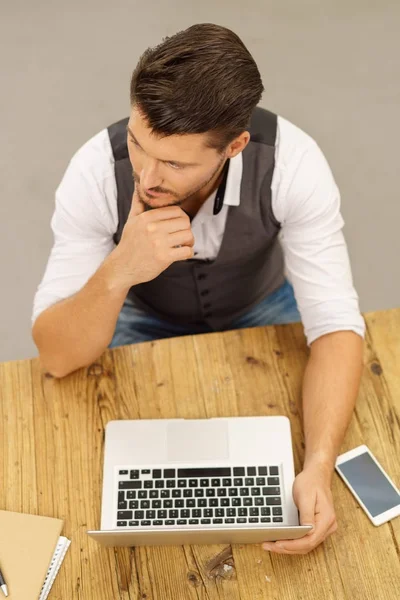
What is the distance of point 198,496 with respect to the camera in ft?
4.34

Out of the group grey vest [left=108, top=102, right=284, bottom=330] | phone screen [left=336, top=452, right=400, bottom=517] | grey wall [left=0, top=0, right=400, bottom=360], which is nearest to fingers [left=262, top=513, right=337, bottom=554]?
phone screen [left=336, top=452, right=400, bottom=517]

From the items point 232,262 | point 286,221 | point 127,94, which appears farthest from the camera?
point 127,94

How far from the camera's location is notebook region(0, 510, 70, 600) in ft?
4.07

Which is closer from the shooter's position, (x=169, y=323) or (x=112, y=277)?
(x=112, y=277)

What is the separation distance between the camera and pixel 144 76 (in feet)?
4.17

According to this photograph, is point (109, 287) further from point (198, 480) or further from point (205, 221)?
point (198, 480)

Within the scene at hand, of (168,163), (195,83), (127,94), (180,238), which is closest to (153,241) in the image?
(180,238)

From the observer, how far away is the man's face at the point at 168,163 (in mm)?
1317

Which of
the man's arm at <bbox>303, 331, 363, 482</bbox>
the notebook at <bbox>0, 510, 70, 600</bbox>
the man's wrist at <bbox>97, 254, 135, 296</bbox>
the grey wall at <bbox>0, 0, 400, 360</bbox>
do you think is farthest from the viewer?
the grey wall at <bbox>0, 0, 400, 360</bbox>

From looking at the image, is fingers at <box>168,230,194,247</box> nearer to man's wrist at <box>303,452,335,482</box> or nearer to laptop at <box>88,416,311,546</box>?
laptop at <box>88,416,311,546</box>

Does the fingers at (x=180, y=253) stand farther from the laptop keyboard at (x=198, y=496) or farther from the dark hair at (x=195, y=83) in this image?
the laptop keyboard at (x=198, y=496)

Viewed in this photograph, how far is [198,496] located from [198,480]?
3 cm

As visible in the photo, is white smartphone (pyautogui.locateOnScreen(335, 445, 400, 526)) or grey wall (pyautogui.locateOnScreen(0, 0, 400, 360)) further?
grey wall (pyautogui.locateOnScreen(0, 0, 400, 360))

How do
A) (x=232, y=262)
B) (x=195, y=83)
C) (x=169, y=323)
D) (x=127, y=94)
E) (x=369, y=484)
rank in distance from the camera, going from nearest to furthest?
(x=195, y=83), (x=369, y=484), (x=232, y=262), (x=169, y=323), (x=127, y=94)
